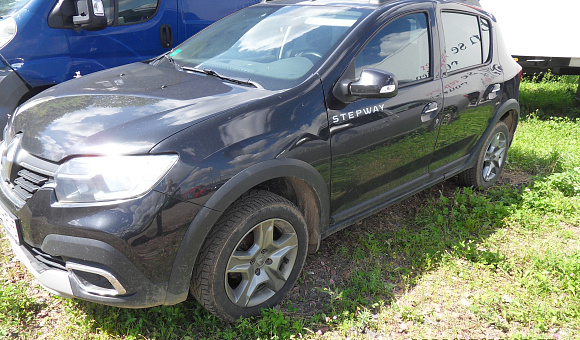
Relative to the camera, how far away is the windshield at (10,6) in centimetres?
420

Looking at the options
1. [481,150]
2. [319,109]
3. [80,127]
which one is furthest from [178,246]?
[481,150]

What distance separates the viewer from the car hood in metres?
2.22

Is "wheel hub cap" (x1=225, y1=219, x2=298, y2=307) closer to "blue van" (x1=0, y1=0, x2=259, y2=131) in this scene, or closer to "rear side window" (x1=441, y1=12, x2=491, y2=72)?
"rear side window" (x1=441, y1=12, x2=491, y2=72)

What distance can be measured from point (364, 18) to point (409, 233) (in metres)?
1.67

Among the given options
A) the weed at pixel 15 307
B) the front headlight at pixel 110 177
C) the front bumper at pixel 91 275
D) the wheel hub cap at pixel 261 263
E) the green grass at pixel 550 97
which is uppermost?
the front headlight at pixel 110 177

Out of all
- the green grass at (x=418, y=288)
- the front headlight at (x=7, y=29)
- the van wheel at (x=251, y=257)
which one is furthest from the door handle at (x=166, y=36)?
the van wheel at (x=251, y=257)

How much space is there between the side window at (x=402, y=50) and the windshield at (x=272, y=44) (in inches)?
8.0

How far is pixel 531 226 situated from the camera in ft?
12.7

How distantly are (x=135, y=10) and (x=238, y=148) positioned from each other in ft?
10.6

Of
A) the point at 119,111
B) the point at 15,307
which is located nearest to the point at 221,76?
the point at 119,111

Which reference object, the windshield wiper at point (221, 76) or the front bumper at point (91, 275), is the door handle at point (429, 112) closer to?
the windshield wiper at point (221, 76)

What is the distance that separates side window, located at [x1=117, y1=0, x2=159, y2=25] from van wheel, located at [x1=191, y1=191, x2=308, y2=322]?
313cm

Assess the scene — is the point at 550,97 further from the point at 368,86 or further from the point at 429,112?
the point at 368,86

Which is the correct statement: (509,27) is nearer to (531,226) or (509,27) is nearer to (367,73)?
(531,226)
